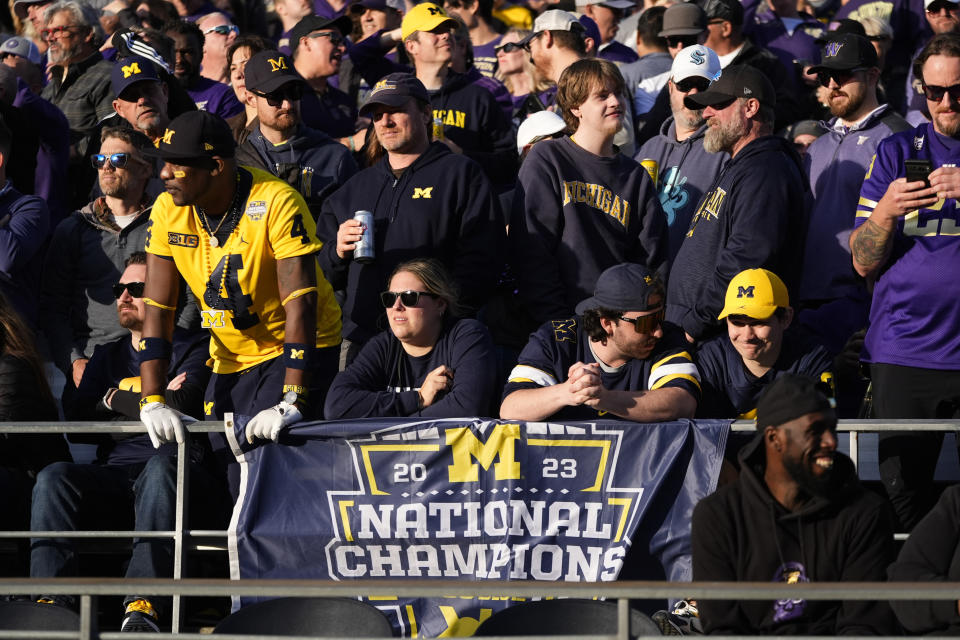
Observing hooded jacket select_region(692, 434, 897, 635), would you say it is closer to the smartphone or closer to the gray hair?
the smartphone

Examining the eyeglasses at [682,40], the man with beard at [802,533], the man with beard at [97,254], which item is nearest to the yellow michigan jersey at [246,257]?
the man with beard at [97,254]

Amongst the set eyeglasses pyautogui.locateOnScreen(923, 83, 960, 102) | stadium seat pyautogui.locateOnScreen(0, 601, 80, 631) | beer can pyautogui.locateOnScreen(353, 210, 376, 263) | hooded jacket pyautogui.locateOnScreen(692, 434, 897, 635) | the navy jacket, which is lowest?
stadium seat pyautogui.locateOnScreen(0, 601, 80, 631)

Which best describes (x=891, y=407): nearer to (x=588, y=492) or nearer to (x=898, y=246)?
(x=898, y=246)

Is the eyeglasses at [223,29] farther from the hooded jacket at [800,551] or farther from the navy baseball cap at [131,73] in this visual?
the hooded jacket at [800,551]

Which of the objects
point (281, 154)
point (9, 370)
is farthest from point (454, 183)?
point (9, 370)

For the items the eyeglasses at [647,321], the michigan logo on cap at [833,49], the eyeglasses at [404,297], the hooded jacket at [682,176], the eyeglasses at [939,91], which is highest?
the michigan logo on cap at [833,49]

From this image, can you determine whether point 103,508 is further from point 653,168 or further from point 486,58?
point 486,58

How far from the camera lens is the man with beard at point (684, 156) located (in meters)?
8.02

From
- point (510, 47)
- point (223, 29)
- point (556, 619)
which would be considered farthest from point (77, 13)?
point (556, 619)

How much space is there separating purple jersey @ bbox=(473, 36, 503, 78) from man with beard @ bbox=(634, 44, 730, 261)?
3162 millimetres

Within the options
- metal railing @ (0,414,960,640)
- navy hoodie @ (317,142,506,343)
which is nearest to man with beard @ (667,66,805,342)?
navy hoodie @ (317,142,506,343)

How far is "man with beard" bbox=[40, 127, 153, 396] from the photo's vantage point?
28.2 ft

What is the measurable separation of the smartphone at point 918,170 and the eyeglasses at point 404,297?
2304 mm

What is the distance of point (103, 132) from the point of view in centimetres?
880
